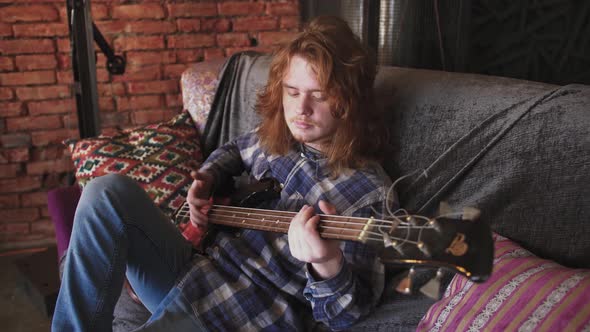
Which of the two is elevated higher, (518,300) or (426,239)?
(426,239)

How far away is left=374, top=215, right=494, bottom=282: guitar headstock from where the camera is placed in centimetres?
65

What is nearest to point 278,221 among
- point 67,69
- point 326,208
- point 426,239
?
point 326,208

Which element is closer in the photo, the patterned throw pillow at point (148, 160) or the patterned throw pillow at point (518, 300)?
the patterned throw pillow at point (518, 300)

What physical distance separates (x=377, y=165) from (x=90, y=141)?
0.97 meters

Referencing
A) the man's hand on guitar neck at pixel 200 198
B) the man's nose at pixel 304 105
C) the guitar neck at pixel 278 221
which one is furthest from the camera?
the man's hand on guitar neck at pixel 200 198

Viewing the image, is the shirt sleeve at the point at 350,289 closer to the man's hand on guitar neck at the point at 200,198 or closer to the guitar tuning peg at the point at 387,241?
the guitar tuning peg at the point at 387,241

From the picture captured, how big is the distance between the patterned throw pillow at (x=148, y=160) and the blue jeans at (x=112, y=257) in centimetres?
48

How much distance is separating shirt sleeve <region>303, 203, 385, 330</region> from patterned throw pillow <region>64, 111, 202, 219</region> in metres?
0.73

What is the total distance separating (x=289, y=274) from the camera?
108 centimetres

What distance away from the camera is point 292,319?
102 cm

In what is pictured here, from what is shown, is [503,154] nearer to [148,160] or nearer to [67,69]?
[148,160]

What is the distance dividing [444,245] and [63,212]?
46.6 inches

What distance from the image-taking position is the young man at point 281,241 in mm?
966

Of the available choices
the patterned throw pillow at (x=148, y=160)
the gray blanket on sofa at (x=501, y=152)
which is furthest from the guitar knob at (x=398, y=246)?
the patterned throw pillow at (x=148, y=160)
